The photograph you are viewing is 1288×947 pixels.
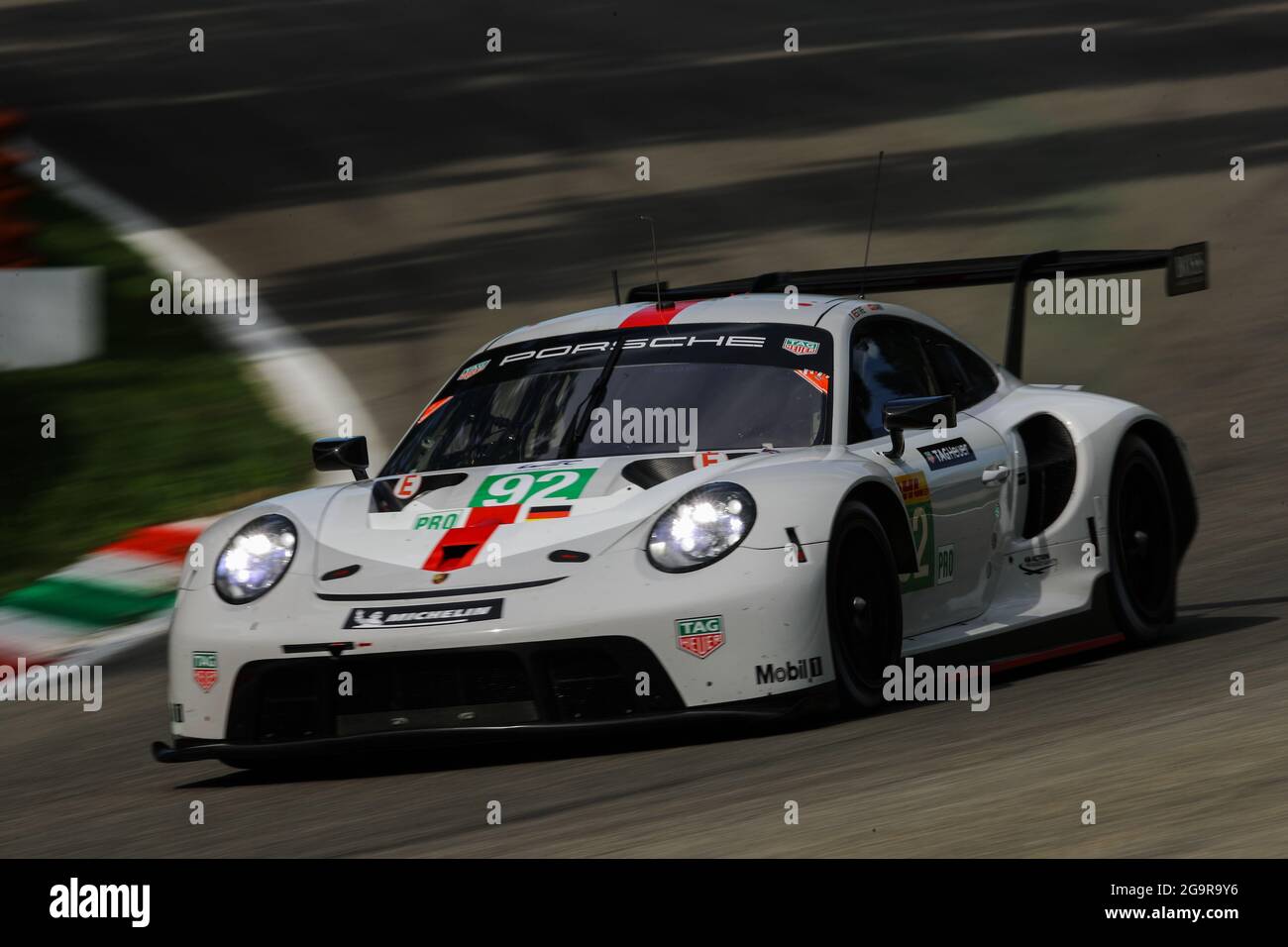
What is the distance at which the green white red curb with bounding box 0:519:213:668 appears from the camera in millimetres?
9117

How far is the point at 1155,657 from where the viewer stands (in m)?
7.69

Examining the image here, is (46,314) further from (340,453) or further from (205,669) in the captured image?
(205,669)

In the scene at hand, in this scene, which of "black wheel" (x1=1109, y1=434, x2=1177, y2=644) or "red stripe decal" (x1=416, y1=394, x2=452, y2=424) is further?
"black wheel" (x1=1109, y1=434, x2=1177, y2=644)

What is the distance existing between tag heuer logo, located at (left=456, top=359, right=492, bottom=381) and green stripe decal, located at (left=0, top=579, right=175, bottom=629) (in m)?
2.59

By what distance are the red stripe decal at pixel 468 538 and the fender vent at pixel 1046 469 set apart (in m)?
2.20

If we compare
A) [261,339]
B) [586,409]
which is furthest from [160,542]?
[261,339]

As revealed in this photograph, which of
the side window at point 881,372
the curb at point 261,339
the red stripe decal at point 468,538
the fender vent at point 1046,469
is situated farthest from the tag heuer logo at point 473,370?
the curb at point 261,339

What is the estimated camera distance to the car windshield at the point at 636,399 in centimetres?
693

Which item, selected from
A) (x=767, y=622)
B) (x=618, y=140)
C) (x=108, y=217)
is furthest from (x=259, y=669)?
(x=618, y=140)

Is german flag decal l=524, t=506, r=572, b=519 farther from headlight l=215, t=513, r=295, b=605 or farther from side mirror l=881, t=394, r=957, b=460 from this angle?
side mirror l=881, t=394, r=957, b=460

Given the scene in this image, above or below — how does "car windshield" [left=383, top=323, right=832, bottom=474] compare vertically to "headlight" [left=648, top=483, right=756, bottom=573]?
above

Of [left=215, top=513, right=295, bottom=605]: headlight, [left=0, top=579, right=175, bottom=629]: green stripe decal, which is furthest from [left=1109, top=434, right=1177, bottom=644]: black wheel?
[left=0, top=579, right=175, bottom=629]: green stripe decal

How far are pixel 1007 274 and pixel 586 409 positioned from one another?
2210mm

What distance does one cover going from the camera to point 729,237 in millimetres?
17500
